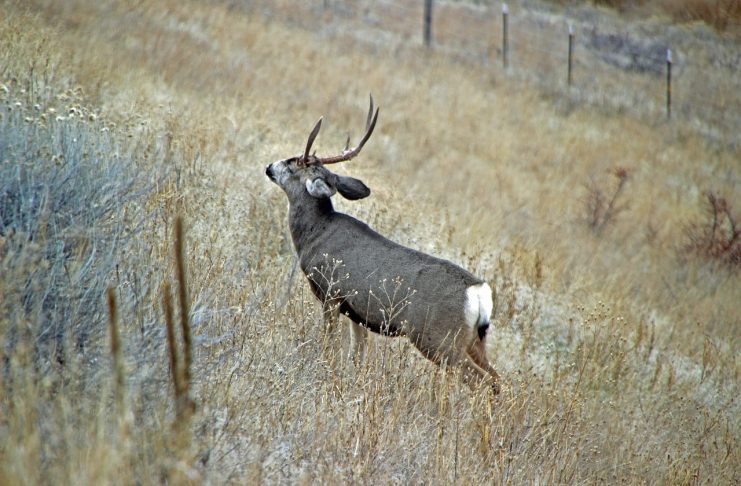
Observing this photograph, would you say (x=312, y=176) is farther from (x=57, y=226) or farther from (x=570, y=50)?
(x=570, y=50)

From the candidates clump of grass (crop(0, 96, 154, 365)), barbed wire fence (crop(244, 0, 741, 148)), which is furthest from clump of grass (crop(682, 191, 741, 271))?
clump of grass (crop(0, 96, 154, 365))

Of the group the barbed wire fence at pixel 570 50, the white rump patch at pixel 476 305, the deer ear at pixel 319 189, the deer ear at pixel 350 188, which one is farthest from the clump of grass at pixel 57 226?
the barbed wire fence at pixel 570 50

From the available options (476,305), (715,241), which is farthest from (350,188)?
(715,241)

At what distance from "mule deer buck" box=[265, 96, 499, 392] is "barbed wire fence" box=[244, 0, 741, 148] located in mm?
14009

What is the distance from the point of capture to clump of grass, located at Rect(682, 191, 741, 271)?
14320 millimetres

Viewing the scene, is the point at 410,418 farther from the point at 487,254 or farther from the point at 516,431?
the point at 487,254

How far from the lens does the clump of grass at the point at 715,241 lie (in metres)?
14.3

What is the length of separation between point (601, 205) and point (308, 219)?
8863mm

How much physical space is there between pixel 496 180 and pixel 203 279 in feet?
31.3

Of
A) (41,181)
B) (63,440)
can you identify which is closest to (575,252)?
(41,181)

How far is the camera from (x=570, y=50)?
2217cm

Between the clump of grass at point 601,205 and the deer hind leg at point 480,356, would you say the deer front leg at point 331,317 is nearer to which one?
the deer hind leg at point 480,356

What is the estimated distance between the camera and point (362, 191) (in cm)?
692

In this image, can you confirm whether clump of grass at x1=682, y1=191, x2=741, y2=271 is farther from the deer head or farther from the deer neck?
the deer neck
